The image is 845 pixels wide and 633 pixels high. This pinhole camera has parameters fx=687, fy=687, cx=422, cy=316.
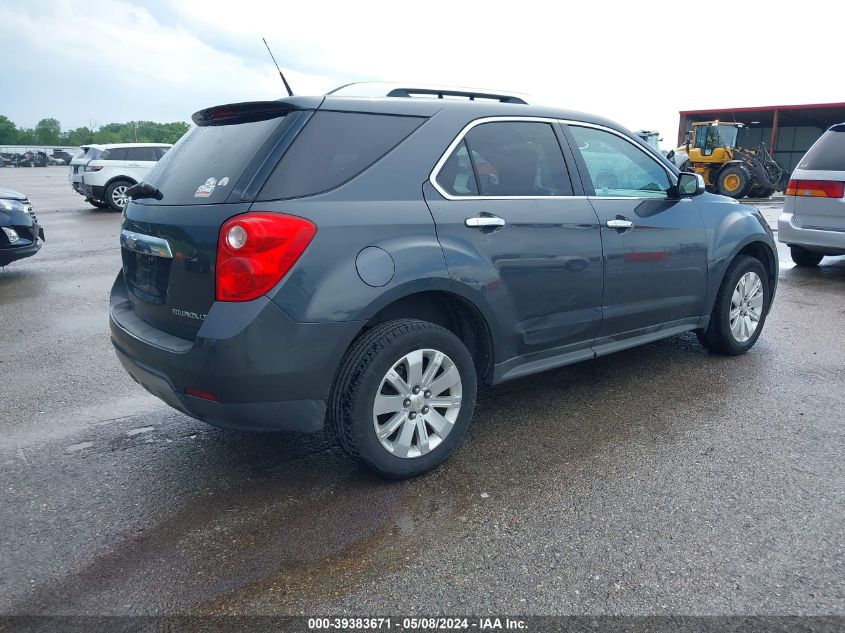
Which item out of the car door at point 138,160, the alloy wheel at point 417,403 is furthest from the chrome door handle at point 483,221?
the car door at point 138,160

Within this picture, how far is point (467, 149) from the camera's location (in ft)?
11.3

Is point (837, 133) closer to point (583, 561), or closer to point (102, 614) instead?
point (583, 561)

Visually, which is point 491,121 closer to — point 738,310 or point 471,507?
point 471,507

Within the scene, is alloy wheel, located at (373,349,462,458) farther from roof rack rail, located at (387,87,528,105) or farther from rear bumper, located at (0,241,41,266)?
rear bumper, located at (0,241,41,266)

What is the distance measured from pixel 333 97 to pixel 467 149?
72 centimetres

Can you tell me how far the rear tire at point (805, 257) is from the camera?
31.1 feet

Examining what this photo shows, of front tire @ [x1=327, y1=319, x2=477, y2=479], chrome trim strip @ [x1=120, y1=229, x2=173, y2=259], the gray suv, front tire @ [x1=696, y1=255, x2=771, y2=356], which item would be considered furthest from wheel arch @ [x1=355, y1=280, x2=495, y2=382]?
front tire @ [x1=696, y1=255, x2=771, y2=356]

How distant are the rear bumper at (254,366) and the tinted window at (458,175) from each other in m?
0.88

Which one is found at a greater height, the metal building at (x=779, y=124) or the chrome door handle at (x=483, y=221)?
the chrome door handle at (x=483, y=221)

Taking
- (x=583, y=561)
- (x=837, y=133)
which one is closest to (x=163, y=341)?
(x=583, y=561)

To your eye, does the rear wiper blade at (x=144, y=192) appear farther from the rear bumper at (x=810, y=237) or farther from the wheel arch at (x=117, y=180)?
the wheel arch at (x=117, y=180)

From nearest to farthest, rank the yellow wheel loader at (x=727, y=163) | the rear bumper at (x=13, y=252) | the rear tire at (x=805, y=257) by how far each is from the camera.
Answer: the rear bumper at (x=13, y=252), the rear tire at (x=805, y=257), the yellow wheel loader at (x=727, y=163)

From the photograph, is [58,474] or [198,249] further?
[58,474]

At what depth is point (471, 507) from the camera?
9.86ft
